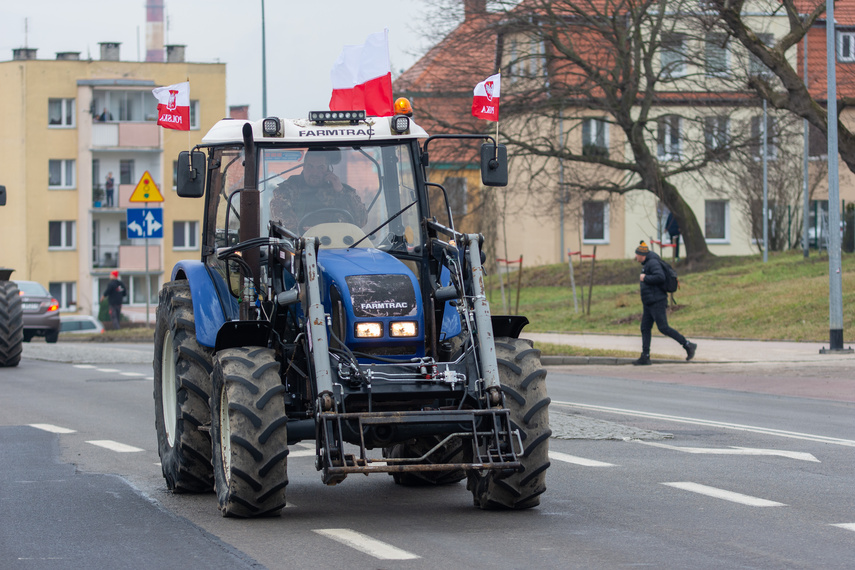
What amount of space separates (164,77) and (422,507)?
196 feet

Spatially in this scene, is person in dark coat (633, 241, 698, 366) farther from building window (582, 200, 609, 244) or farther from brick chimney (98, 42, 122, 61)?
brick chimney (98, 42, 122, 61)

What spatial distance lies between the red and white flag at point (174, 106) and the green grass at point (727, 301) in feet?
55.9

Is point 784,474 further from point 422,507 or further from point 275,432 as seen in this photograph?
point 275,432

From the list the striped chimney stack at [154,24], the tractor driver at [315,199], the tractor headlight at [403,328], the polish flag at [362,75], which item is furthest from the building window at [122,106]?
the tractor headlight at [403,328]

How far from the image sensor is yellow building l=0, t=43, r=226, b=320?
62906 mm

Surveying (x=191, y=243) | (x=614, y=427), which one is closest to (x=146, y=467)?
(x=614, y=427)

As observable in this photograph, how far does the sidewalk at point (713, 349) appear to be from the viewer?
22.2 meters

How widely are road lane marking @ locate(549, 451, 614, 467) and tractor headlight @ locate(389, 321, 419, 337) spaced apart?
299 centimetres

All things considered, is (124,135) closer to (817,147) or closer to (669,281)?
(817,147)

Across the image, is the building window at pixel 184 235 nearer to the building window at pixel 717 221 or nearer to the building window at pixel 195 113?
the building window at pixel 195 113

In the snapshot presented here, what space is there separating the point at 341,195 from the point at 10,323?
48.3 ft

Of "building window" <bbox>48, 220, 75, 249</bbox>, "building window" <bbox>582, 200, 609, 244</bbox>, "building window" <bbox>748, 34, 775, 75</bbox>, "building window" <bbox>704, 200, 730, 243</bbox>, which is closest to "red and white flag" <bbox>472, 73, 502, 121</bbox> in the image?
"building window" <bbox>748, 34, 775, 75</bbox>

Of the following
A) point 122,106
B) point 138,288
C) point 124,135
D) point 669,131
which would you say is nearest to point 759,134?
point 669,131

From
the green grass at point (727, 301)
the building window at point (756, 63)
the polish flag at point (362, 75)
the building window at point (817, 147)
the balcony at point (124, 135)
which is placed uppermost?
the balcony at point (124, 135)
